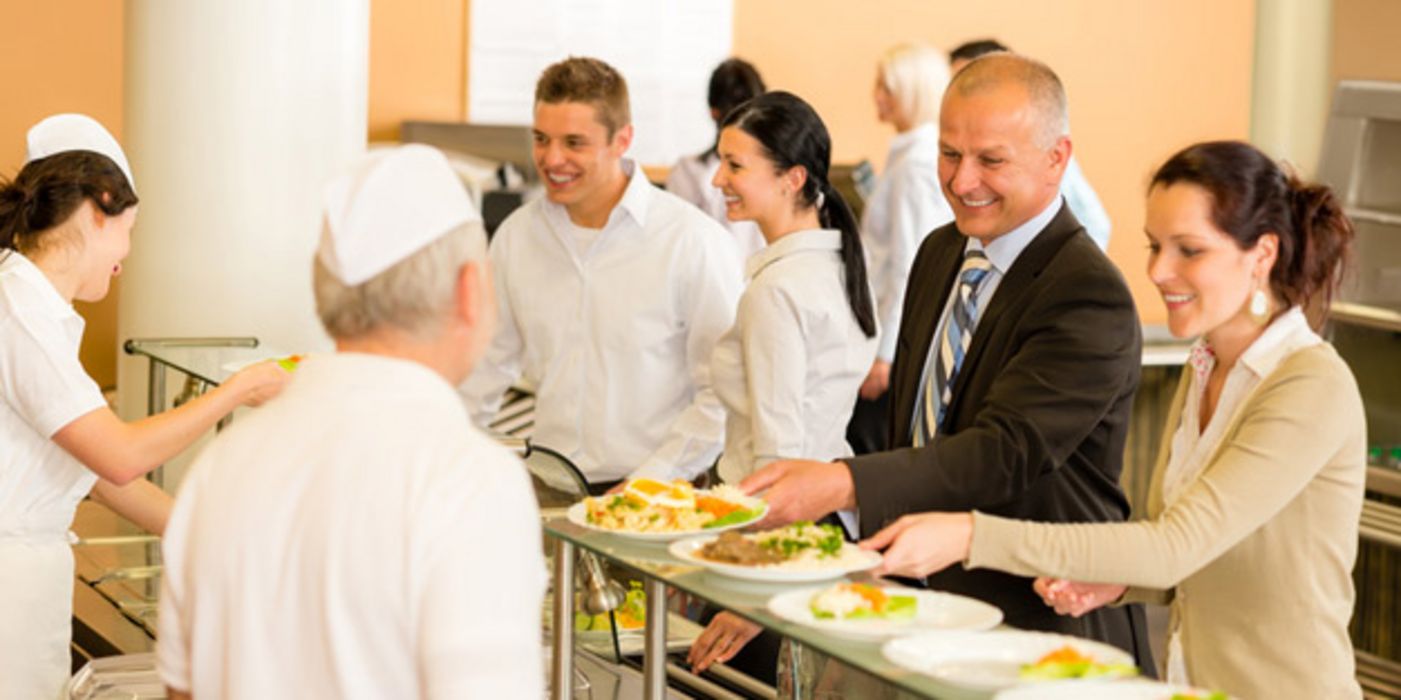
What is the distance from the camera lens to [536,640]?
1.78 metres

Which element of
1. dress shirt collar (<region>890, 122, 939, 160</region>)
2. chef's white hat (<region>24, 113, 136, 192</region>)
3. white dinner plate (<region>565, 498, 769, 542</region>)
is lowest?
white dinner plate (<region>565, 498, 769, 542</region>)

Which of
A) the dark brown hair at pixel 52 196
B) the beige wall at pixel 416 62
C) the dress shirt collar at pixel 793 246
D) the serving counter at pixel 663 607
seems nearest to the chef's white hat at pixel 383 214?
the serving counter at pixel 663 607

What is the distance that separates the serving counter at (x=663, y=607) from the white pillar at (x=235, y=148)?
2438 mm

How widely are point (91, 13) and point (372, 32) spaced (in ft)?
3.38

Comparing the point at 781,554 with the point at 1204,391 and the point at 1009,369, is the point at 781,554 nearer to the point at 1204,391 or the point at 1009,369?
the point at 1009,369

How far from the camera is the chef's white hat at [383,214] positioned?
1.77 meters

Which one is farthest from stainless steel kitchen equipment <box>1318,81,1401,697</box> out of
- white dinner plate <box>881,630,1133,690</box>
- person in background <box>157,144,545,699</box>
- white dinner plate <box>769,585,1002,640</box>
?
person in background <box>157,144,545,699</box>

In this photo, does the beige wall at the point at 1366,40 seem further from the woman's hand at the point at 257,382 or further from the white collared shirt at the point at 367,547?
the white collared shirt at the point at 367,547

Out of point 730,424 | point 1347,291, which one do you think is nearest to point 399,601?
point 730,424

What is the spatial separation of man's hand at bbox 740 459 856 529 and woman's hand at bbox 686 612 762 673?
362 mm

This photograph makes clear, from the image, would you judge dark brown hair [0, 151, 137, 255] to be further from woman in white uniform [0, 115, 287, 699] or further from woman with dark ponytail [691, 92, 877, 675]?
woman with dark ponytail [691, 92, 877, 675]

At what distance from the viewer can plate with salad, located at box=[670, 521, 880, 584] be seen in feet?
7.34

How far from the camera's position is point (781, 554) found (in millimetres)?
2307

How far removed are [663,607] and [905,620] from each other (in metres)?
0.50
